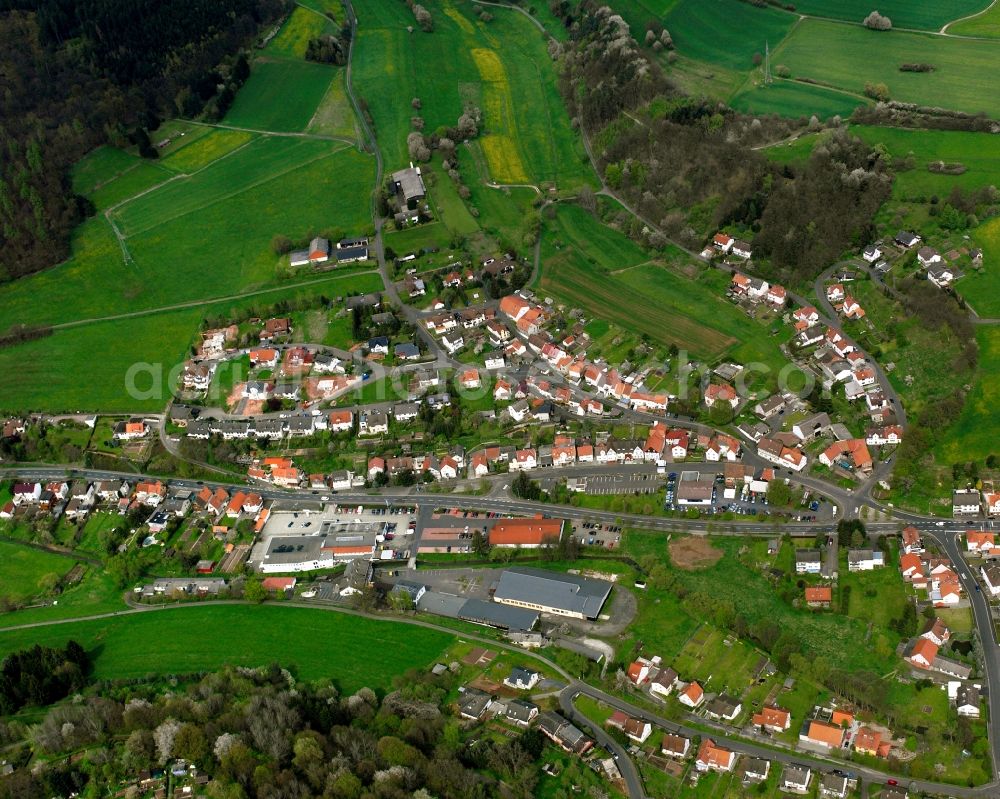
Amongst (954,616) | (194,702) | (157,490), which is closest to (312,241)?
(157,490)

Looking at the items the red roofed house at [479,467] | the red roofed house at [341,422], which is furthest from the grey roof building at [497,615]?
the red roofed house at [341,422]

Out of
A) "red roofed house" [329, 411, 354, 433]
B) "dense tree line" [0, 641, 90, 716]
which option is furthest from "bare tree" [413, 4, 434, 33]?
"dense tree line" [0, 641, 90, 716]

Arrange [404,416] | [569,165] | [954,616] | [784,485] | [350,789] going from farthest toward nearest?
1. [569,165]
2. [404,416]
3. [784,485]
4. [954,616]
5. [350,789]

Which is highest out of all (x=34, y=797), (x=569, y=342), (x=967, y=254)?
(x=967, y=254)

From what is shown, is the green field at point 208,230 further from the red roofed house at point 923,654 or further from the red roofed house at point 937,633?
the red roofed house at point 923,654

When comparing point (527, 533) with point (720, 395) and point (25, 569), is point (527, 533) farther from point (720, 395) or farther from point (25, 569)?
point (25, 569)

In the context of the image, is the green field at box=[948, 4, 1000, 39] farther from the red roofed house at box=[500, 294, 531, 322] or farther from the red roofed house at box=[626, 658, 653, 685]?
the red roofed house at box=[626, 658, 653, 685]

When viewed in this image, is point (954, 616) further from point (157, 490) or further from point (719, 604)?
point (157, 490)
